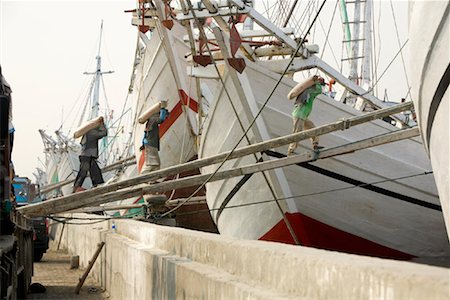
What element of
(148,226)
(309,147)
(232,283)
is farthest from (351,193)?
(232,283)

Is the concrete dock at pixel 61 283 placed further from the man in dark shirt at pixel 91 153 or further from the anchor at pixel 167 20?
the anchor at pixel 167 20

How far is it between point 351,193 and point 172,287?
6336 millimetres

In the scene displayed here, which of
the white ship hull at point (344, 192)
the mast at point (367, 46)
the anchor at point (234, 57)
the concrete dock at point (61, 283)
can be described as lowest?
the concrete dock at point (61, 283)

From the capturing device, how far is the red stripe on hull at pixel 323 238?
1146cm

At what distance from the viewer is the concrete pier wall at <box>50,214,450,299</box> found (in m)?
2.75

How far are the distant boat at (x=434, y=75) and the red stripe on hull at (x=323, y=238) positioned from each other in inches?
302

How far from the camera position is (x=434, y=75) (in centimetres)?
351

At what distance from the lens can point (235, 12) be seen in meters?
11.8

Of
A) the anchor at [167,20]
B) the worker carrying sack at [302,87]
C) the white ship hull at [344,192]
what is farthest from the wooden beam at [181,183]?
the anchor at [167,20]

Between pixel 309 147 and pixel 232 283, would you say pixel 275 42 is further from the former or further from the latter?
pixel 232 283

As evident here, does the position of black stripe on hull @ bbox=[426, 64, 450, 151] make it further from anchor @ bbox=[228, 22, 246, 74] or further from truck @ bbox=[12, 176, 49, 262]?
truck @ bbox=[12, 176, 49, 262]

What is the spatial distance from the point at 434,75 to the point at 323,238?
27.2ft

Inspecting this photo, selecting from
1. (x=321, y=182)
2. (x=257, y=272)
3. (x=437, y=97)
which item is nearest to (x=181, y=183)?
(x=321, y=182)

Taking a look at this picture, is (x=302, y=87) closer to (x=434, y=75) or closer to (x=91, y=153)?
(x=91, y=153)
